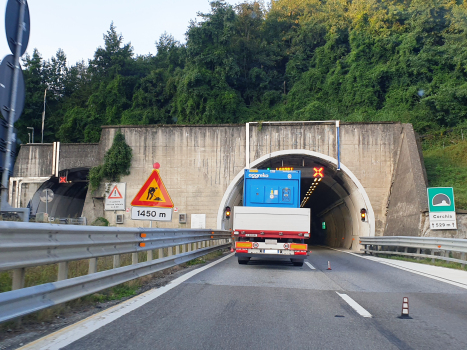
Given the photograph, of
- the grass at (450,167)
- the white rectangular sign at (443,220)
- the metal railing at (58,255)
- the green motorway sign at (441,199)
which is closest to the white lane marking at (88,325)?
the metal railing at (58,255)

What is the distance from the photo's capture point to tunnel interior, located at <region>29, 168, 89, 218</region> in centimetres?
3478

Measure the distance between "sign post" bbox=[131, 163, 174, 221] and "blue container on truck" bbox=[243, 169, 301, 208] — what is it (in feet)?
18.7

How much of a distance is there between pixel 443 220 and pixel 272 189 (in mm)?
7354

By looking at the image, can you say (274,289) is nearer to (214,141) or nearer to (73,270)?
(73,270)

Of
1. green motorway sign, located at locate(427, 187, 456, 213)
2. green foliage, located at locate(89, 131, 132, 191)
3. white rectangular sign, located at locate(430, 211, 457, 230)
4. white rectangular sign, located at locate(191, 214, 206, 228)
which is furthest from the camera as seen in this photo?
green foliage, located at locate(89, 131, 132, 191)

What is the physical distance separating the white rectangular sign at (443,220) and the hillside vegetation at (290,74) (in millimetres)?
16714

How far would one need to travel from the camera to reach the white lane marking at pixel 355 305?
21.3ft

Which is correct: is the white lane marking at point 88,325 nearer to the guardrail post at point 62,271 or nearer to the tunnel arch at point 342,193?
the guardrail post at point 62,271

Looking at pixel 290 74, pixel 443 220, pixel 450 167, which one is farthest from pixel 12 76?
pixel 290 74

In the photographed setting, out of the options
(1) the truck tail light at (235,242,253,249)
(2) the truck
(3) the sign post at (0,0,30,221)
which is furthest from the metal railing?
(2) the truck

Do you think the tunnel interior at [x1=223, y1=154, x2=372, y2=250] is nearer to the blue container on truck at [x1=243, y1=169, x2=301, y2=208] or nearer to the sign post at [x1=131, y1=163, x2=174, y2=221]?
the blue container on truck at [x1=243, y1=169, x2=301, y2=208]

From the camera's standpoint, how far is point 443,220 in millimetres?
18281

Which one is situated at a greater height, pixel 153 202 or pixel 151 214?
pixel 153 202

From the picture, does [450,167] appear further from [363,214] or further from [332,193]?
[332,193]
